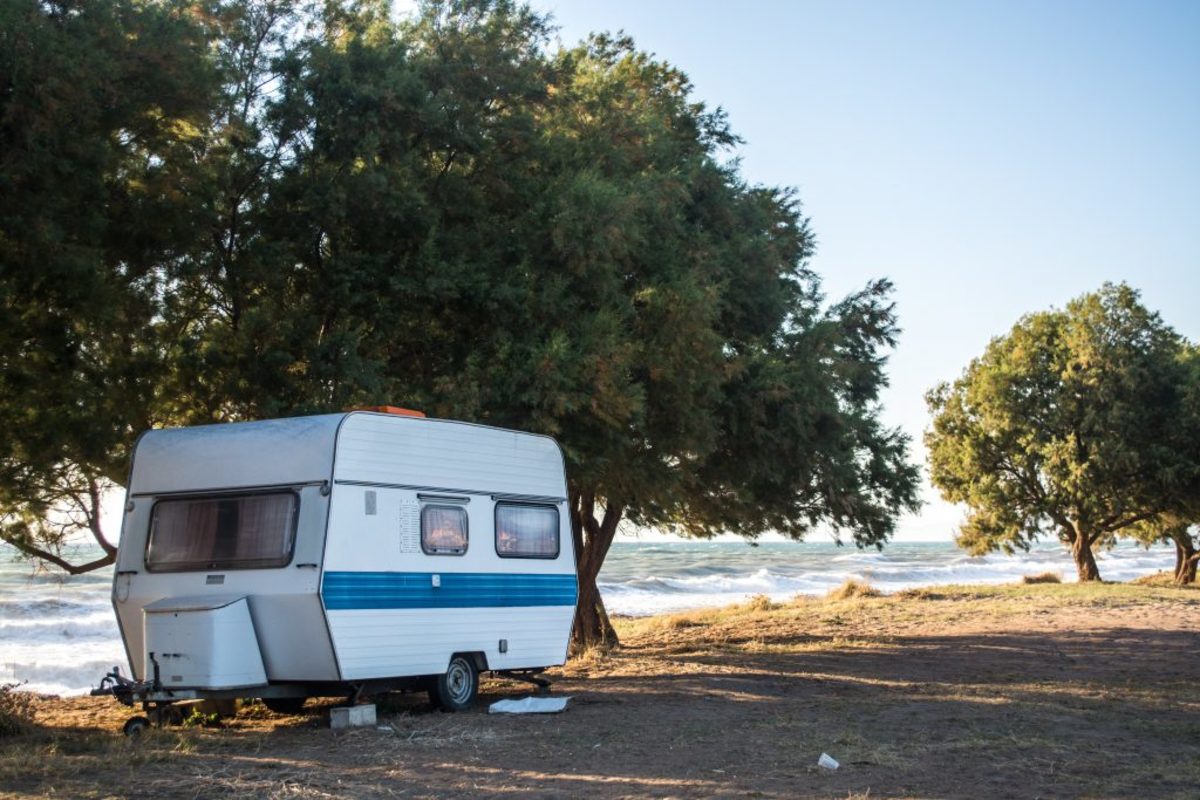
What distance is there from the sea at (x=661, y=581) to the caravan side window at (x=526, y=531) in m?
7.13

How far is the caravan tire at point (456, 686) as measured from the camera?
12.4m

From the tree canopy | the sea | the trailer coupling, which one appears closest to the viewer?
the trailer coupling

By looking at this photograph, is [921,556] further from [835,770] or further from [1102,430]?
[835,770]

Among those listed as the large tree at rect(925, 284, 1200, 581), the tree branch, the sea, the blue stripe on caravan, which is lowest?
the sea

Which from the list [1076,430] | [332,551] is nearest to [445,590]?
[332,551]

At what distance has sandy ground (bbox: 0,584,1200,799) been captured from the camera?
8.42 metres

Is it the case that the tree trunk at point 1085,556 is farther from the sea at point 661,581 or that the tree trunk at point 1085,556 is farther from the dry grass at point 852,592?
the sea at point 661,581

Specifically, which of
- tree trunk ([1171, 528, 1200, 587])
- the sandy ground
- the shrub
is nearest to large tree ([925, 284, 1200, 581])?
tree trunk ([1171, 528, 1200, 587])

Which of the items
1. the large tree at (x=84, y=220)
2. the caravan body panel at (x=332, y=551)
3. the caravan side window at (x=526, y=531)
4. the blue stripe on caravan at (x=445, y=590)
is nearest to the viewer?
the caravan body panel at (x=332, y=551)

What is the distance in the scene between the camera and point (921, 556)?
90938 mm

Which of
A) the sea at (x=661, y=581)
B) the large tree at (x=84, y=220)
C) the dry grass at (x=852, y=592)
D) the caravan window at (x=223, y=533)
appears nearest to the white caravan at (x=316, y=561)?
the caravan window at (x=223, y=533)

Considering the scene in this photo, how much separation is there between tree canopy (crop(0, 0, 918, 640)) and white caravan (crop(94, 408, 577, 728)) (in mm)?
1791

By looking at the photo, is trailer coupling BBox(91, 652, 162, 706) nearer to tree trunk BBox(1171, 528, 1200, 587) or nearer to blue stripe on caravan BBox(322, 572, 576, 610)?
blue stripe on caravan BBox(322, 572, 576, 610)

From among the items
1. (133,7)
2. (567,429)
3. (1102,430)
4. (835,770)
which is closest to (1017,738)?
(835,770)
